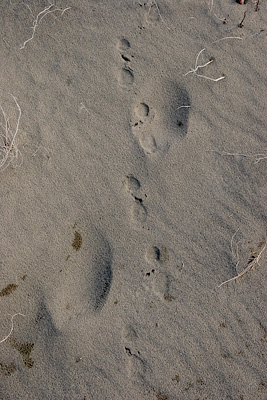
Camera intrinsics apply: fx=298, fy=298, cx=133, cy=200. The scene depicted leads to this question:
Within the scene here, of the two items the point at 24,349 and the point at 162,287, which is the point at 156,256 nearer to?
the point at 162,287

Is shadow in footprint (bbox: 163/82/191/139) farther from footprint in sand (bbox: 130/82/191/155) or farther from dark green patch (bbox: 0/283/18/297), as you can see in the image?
dark green patch (bbox: 0/283/18/297)

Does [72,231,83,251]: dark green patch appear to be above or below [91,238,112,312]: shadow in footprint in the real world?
above

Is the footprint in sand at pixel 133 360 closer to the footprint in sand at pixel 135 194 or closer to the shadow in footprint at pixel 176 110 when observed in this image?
the footprint in sand at pixel 135 194

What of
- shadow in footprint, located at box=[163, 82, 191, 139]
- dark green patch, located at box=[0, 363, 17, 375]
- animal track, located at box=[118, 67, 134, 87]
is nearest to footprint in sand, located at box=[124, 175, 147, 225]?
shadow in footprint, located at box=[163, 82, 191, 139]

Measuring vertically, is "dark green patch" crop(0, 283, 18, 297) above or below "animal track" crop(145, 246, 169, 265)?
below

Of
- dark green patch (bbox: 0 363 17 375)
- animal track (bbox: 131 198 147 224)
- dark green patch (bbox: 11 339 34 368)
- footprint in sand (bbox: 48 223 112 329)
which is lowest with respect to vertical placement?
dark green patch (bbox: 0 363 17 375)

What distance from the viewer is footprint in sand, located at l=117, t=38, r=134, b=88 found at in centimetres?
194

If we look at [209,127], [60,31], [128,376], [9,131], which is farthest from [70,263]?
[60,31]

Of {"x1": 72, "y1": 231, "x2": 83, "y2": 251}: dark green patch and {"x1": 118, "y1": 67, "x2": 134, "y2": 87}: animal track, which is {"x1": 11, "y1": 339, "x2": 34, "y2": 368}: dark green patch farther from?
{"x1": 118, "y1": 67, "x2": 134, "y2": 87}: animal track

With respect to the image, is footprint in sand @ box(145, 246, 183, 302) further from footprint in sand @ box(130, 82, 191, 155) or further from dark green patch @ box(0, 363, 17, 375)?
dark green patch @ box(0, 363, 17, 375)

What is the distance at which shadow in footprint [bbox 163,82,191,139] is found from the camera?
6.34 ft

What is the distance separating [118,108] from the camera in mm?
1927

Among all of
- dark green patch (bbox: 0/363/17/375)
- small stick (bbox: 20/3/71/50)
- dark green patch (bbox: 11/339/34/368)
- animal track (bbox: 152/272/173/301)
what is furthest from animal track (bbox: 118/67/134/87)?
dark green patch (bbox: 0/363/17/375)

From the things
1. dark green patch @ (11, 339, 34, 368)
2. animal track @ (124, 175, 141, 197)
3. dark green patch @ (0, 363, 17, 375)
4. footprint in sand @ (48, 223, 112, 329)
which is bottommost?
dark green patch @ (0, 363, 17, 375)
